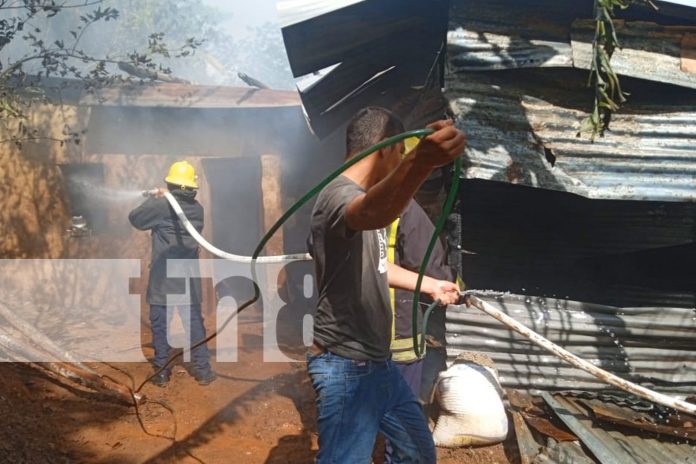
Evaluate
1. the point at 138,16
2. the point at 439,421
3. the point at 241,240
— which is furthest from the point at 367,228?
the point at 138,16

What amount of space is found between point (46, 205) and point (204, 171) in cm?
291

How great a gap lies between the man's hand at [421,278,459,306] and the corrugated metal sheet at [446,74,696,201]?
165cm

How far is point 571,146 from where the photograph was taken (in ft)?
16.3

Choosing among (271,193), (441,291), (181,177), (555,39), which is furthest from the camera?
(271,193)

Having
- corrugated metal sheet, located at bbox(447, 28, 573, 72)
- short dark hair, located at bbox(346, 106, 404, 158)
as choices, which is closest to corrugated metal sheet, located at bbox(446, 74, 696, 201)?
corrugated metal sheet, located at bbox(447, 28, 573, 72)

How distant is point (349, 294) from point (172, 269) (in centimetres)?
433

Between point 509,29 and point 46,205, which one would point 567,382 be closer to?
point 509,29

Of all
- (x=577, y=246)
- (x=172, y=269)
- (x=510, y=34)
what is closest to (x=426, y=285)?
(x=510, y=34)

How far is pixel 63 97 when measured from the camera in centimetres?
1003

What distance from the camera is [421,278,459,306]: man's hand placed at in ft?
10.5

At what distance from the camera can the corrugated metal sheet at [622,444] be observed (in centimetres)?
422

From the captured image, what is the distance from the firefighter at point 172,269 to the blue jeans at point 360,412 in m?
4.00

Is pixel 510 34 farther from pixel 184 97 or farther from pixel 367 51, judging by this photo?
pixel 184 97

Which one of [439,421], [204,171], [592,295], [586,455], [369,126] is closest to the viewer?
[369,126]
